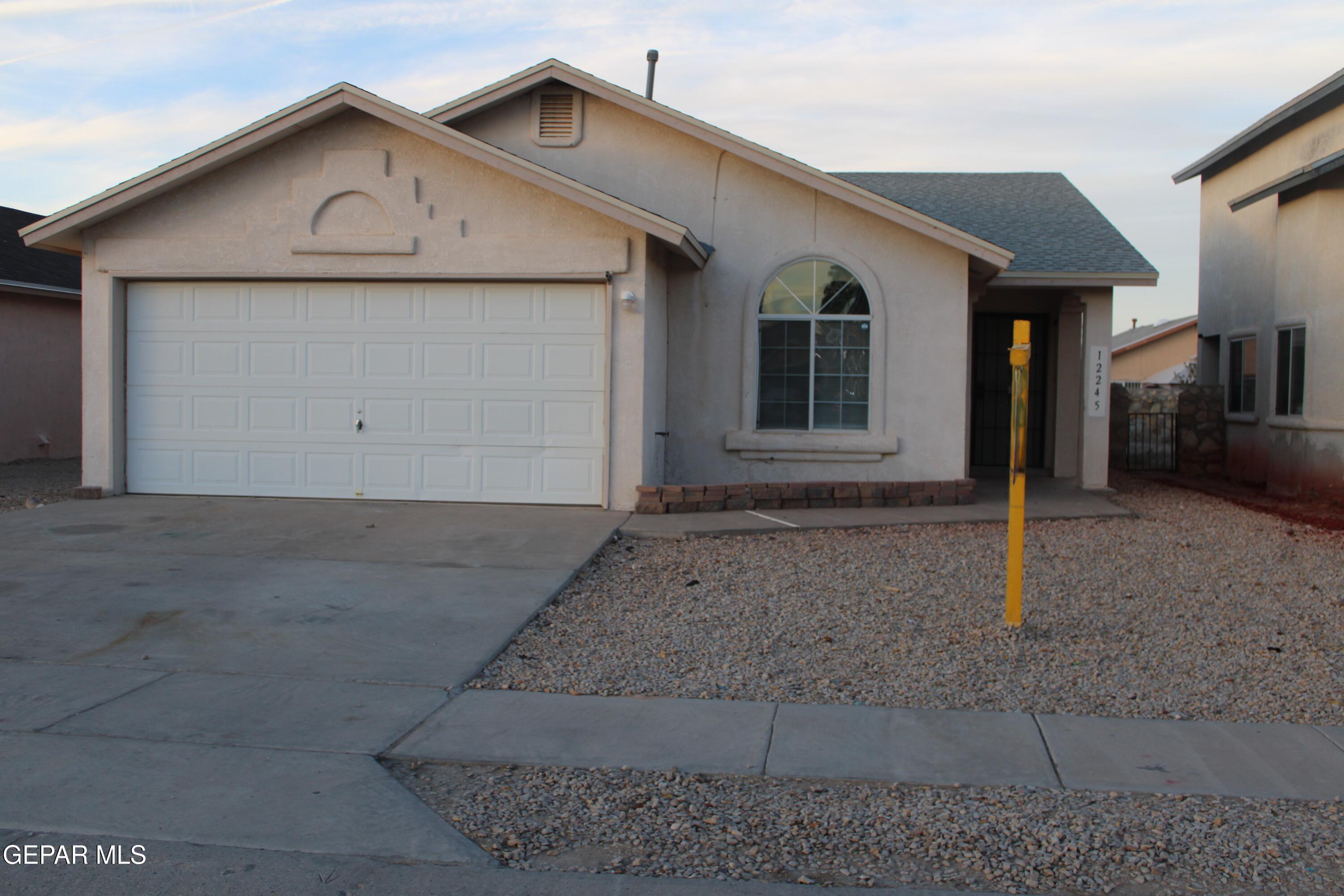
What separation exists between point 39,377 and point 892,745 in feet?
58.7

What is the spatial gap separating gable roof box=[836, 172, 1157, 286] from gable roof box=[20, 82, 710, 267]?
548cm

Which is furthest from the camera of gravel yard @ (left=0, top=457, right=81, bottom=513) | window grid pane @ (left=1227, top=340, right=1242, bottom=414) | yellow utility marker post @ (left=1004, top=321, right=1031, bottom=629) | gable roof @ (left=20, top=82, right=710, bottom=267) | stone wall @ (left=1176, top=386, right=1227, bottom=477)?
stone wall @ (left=1176, top=386, right=1227, bottom=477)

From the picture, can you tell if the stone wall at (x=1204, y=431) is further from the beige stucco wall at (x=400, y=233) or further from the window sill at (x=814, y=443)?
the beige stucco wall at (x=400, y=233)

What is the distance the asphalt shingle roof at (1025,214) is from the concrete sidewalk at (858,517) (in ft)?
10.3

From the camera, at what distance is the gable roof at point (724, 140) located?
1225 cm

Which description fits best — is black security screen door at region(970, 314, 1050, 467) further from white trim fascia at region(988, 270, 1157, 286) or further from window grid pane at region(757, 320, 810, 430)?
window grid pane at region(757, 320, 810, 430)

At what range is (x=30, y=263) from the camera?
1888cm

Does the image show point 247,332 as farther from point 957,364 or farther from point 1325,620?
point 1325,620

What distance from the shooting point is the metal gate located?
19.8m

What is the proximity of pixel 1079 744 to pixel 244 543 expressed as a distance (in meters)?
7.22

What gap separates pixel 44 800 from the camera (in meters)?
4.41

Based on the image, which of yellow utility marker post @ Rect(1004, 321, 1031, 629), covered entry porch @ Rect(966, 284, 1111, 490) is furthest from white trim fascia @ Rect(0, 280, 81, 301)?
yellow utility marker post @ Rect(1004, 321, 1031, 629)
